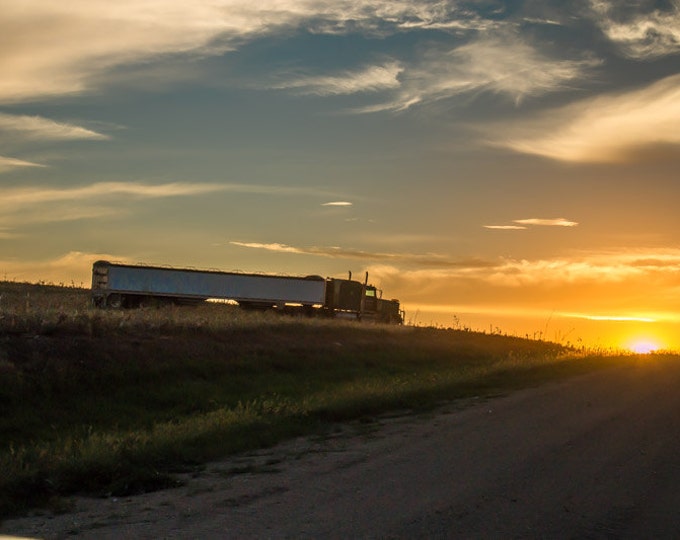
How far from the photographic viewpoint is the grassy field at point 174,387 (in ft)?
44.8

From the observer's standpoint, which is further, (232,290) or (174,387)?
(232,290)

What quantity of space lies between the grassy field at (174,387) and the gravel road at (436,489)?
3.42 ft

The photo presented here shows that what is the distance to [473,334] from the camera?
56.7 meters

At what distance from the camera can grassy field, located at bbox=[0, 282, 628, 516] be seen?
538 inches

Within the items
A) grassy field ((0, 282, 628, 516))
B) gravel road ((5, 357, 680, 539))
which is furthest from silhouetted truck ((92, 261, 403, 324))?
gravel road ((5, 357, 680, 539))

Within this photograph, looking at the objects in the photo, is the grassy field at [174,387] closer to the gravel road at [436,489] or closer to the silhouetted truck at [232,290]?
the gravel road at [436,489]

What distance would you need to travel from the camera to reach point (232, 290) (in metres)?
A: 64.7

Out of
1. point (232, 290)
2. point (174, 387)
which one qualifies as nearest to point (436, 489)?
point (174, 387)

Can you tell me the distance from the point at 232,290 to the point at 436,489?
179 feet

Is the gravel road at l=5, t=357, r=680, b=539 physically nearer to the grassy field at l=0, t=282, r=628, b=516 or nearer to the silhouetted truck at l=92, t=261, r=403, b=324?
the grassy field at l=0, t=282, r=628, b=516

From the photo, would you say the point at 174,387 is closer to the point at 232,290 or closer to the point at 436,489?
the point at 436,489

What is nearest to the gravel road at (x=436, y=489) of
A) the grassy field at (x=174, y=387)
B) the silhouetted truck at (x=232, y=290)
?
the grassy field at (x=174, y=387)

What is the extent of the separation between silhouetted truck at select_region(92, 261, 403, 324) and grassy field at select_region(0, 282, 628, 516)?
20778mm

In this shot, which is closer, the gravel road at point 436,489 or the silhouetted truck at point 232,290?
the gravel road at point 436,489
